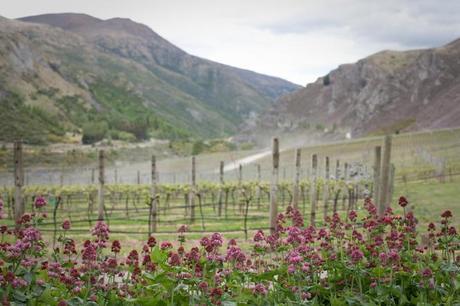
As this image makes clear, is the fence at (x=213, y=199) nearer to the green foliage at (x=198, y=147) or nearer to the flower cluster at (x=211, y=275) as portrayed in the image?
the flower cluster at (x=211, y=275)

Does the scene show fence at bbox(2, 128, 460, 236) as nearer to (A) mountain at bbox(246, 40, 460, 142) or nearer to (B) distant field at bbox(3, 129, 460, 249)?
(B) distant field at bbox(3, 129, 460, 249)

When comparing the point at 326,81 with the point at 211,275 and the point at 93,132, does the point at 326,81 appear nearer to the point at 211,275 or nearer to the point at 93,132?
the point at 93,132

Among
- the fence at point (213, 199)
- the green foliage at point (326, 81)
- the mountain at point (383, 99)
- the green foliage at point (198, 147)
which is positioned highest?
the green foliage at point (326, 81)

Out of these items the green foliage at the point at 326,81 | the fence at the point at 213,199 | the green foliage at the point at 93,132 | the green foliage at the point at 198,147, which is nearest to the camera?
the fence at the point at 213,199

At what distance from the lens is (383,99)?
146125 millimetres

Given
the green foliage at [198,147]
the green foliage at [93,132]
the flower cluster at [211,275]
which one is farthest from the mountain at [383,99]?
the flower cluster at [211,275]

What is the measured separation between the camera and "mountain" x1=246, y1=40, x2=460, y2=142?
124m

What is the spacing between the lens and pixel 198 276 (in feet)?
16.7

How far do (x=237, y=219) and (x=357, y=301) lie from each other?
20735mm

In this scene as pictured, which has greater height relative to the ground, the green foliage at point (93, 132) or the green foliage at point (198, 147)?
the green foliage at point (93, 132)

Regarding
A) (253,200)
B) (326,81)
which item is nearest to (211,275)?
(253,200)

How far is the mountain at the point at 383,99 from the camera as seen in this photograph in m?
124

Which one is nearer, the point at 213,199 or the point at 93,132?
the point at 213,199

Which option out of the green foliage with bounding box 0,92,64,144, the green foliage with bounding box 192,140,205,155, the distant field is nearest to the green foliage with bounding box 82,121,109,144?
the green foliage with bounding box 0,92,64,144
